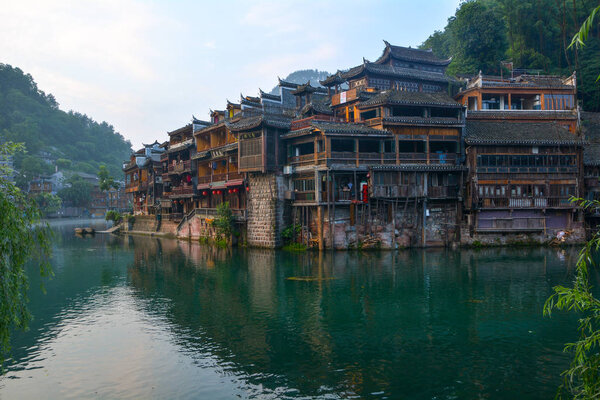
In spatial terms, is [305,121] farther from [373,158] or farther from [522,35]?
[522,35]

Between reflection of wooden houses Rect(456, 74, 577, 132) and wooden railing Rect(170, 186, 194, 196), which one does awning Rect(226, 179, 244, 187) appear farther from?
reflection of wooden houses Rect(456, 74, 577, 132)

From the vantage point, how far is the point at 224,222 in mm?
44000

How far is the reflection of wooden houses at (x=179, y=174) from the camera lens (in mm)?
56344

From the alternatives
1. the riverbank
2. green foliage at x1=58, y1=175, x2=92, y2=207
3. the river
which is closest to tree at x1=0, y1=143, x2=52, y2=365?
the river

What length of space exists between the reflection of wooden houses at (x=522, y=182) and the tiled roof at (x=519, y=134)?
86mm

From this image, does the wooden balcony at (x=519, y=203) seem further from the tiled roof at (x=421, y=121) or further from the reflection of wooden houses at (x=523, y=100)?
the reflection of wooden houses at (x=523, y=100)

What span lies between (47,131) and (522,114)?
142607 mm

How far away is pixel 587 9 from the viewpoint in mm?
58469

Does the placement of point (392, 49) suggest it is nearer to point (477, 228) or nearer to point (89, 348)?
point (477, 228)

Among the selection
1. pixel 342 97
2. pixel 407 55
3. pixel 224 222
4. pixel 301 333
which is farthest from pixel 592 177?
pixel 301 333

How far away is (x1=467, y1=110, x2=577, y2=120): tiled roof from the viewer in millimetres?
44938

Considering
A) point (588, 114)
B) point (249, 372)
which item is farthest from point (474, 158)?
point (249, 372)

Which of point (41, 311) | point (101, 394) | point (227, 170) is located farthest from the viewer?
point (227, 170)

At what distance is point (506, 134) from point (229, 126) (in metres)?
25.6
